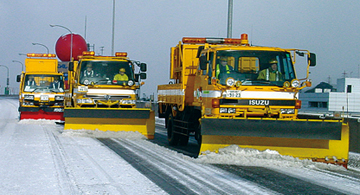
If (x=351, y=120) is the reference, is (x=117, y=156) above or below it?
below

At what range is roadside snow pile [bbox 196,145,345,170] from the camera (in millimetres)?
9758

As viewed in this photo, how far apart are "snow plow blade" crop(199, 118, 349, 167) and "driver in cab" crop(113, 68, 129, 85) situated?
711cm

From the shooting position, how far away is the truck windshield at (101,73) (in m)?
16.3

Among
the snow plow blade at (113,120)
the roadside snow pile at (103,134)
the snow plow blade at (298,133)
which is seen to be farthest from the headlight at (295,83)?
the roadside snow pile at (103,134)

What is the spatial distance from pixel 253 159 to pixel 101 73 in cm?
800

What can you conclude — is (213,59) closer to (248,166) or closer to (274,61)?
(274,61)

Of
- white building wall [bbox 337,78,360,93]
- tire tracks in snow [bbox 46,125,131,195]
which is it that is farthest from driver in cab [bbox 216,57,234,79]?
white building wall [bbox 337,78,360,93]

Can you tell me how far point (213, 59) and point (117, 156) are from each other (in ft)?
9.76

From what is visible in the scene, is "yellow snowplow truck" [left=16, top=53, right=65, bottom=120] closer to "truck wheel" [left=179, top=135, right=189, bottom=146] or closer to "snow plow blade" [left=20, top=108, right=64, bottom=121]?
"snow plow blade" [left=20, top=108, right=64, bottom=121]

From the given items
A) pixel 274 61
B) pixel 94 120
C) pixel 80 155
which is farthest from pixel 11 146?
pixel 274 61

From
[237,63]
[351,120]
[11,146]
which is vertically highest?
[237,63]

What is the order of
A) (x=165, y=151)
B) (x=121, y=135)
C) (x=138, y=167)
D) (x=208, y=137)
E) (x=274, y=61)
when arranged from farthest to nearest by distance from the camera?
(x=121, y=135)
(x=165, y=151)
(x=274, y=61)
(x=208, y=137)
(x=138, y=167)

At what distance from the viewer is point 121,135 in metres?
15.4

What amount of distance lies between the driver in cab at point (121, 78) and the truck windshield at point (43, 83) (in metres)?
7.50
